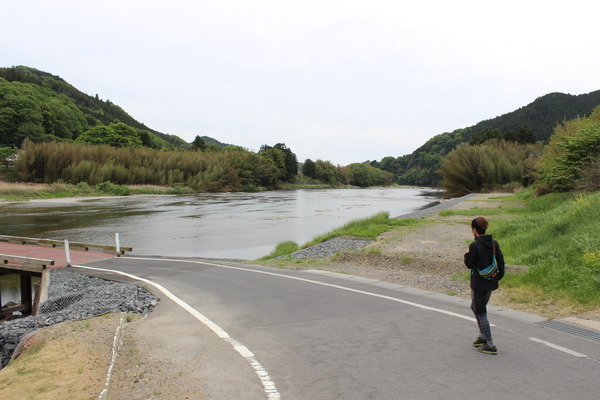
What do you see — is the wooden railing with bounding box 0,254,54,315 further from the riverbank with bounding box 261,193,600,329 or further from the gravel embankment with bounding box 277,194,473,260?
the gravel embankment with bounding box 277,194,473,260

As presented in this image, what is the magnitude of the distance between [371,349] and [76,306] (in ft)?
20.4

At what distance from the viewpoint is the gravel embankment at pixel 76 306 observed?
7.22 m

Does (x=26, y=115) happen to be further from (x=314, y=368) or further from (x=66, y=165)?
(x=314, y=368)

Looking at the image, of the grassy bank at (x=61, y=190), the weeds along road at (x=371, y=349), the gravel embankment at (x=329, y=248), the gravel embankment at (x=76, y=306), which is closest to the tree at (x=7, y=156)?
the grassy bank at (x=61, y=190)

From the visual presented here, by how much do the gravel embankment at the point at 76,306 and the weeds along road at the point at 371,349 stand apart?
2.88 feet

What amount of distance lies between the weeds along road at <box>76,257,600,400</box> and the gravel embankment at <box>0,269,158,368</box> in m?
0.88

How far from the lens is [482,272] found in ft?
17.3

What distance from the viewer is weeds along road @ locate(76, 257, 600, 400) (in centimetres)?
411

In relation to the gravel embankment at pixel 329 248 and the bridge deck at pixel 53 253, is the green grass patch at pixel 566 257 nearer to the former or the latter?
the gravel embankment at pixel 329 248

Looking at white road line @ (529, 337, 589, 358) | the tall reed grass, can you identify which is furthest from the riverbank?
the tall reed grass

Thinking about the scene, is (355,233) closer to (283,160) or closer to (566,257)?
(566,257)

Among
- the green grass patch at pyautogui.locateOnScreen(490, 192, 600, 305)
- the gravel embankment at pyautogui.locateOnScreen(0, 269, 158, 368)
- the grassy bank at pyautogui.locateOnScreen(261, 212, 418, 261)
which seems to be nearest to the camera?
the gravel embankment at pyautogui.locateOnScreen(0, 269, 158, 368)

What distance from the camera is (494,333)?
19.4 feet

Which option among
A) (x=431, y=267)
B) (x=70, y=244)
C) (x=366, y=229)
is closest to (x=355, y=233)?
(x=366, y=229)
